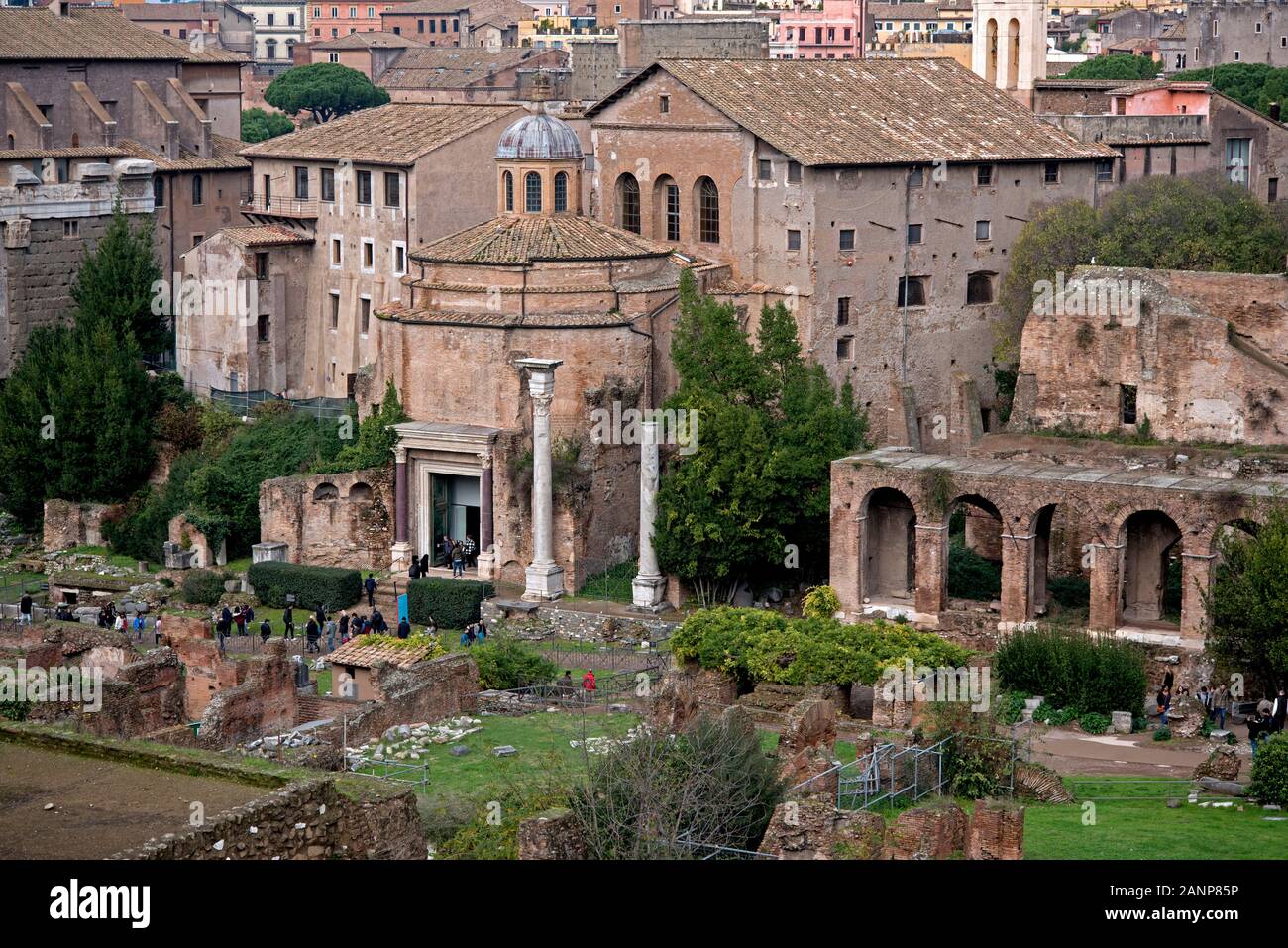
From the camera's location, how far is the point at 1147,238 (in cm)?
5478

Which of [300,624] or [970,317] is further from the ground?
[970,317]

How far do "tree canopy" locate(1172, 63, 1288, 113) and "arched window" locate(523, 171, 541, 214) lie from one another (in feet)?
130

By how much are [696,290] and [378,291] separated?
31.3 feet

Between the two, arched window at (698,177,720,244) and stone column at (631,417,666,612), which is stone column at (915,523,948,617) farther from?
arched window at (698,177,720,244)

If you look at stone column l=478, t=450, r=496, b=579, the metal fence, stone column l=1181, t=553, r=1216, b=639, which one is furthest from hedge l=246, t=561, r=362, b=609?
stone column l=1181, t=553, r=1216, b=639

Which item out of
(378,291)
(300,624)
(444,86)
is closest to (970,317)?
(378,291)

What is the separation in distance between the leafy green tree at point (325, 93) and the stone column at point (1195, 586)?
8866 centimetres

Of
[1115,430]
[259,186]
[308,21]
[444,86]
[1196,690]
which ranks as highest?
[308,21]

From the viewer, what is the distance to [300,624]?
4844 cm

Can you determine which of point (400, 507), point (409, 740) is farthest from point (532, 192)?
point (409, 740)

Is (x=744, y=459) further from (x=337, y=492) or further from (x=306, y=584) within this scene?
(x=337, y=492)

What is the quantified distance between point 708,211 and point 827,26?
9286cm
